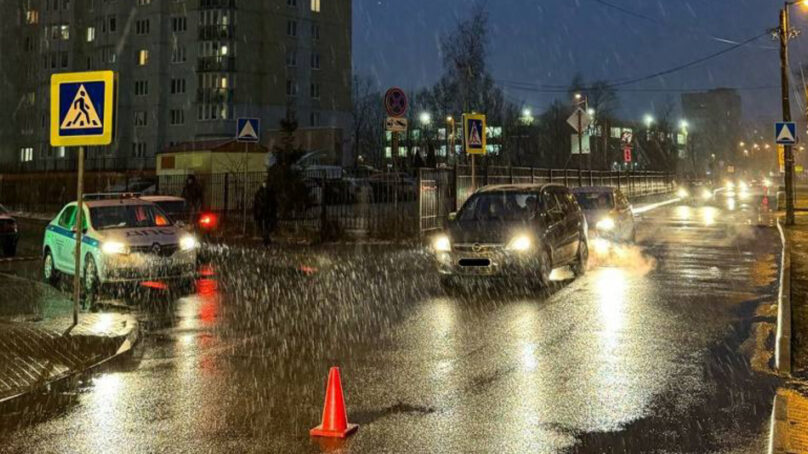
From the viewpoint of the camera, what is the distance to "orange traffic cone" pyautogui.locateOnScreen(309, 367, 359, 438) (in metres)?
5.42

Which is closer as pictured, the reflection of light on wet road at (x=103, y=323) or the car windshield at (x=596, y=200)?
the reflection of light on wet road at (x=103, y=323)

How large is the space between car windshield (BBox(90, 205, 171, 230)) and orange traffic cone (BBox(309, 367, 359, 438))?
936 cm

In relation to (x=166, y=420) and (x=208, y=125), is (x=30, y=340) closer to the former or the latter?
(x=166, y=420)

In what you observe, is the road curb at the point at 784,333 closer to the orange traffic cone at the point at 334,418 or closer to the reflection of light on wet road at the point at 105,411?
the orange traffic cone at the point at 334,418

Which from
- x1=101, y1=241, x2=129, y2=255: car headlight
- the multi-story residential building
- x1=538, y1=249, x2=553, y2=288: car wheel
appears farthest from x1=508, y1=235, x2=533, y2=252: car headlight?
the multi-story residential building

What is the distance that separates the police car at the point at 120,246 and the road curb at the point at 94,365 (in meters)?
3.29

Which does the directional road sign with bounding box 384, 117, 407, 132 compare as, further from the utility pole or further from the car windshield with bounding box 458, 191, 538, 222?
the utility pole

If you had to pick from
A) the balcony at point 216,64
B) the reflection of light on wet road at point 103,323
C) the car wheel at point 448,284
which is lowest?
the reflection of light on wet road at point 103,323

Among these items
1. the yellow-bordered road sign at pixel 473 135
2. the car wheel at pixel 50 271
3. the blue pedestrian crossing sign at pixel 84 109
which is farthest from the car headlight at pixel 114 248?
the yellow-bordered road sign at pixel 473 135

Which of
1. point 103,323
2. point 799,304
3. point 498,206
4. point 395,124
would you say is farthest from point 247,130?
point 799,304

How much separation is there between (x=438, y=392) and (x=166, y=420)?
2.27m

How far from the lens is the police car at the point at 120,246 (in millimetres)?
12922

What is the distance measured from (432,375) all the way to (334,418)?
1907mm

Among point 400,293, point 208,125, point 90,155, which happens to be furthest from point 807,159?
point 400,293
